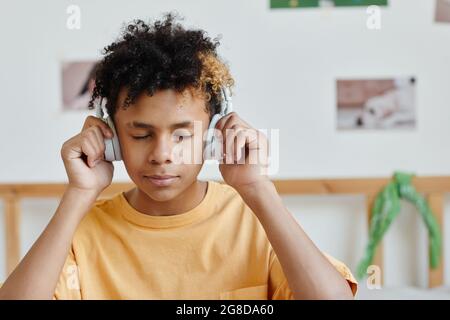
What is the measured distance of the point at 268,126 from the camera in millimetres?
1075

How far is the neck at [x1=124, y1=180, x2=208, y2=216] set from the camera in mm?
738

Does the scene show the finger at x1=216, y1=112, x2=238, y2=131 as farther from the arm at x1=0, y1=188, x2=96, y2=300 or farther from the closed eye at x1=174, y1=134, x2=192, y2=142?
the arm at x1=0, y1=188, x2=96, y2=300

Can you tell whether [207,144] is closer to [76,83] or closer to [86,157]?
[86,157]

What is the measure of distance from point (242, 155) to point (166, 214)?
0.13 metres

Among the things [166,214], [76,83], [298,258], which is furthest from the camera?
[76,83]

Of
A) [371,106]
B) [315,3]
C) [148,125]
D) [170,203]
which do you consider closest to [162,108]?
[148,125]

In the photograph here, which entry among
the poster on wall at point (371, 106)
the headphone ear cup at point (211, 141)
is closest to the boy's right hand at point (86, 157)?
the headphone ear cup at point (211, 141)

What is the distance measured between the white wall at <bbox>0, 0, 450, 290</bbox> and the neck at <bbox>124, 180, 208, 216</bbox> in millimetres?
244

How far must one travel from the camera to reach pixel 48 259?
0.63m

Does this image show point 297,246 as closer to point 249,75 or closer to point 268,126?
point 268,126

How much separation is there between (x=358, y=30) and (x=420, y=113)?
229 mm

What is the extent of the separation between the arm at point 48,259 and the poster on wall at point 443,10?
0.79 m

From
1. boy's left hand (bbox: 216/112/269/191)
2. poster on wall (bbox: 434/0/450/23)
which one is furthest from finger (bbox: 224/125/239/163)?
poster on wall (bbox: 434/0/450/23)
